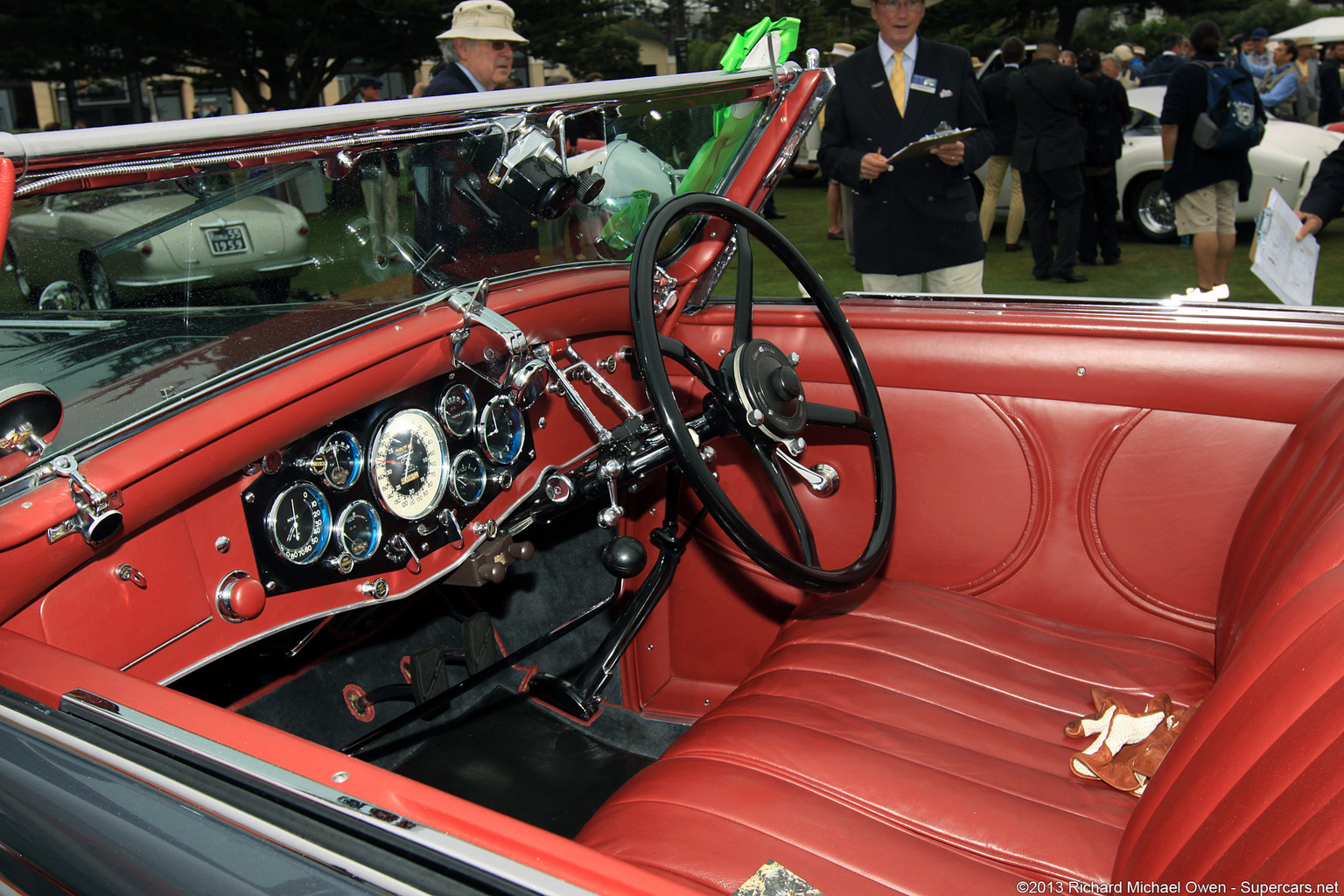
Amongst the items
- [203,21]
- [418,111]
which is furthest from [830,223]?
[203,21]

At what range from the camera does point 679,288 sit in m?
2.10

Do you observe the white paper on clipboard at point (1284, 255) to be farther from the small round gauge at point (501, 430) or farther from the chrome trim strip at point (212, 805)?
the chrome trim strip at point (212, 805)

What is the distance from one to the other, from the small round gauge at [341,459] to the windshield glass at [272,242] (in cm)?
16

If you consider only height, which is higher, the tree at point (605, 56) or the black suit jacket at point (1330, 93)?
the tree at point (605, 56)

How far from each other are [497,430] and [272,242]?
505mm

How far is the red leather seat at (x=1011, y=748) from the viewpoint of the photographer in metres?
0.87

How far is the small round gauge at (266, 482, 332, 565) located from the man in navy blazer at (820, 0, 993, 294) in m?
2.58

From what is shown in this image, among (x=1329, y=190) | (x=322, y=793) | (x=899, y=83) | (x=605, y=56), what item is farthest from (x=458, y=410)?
(x=605, y=56)

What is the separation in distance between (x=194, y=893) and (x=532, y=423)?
1.10 metres

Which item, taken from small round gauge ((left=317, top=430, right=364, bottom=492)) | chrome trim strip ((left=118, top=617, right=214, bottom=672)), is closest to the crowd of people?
small round gauge ((left=317, top=430, right=364, bottom=492))

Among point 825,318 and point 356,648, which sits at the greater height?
point 825,318

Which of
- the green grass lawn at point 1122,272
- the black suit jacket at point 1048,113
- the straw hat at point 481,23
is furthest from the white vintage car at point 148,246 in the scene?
the black suit jacket at point 1048,113

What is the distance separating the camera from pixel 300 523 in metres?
1.47

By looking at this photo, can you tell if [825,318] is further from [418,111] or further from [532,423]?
[418,111]
